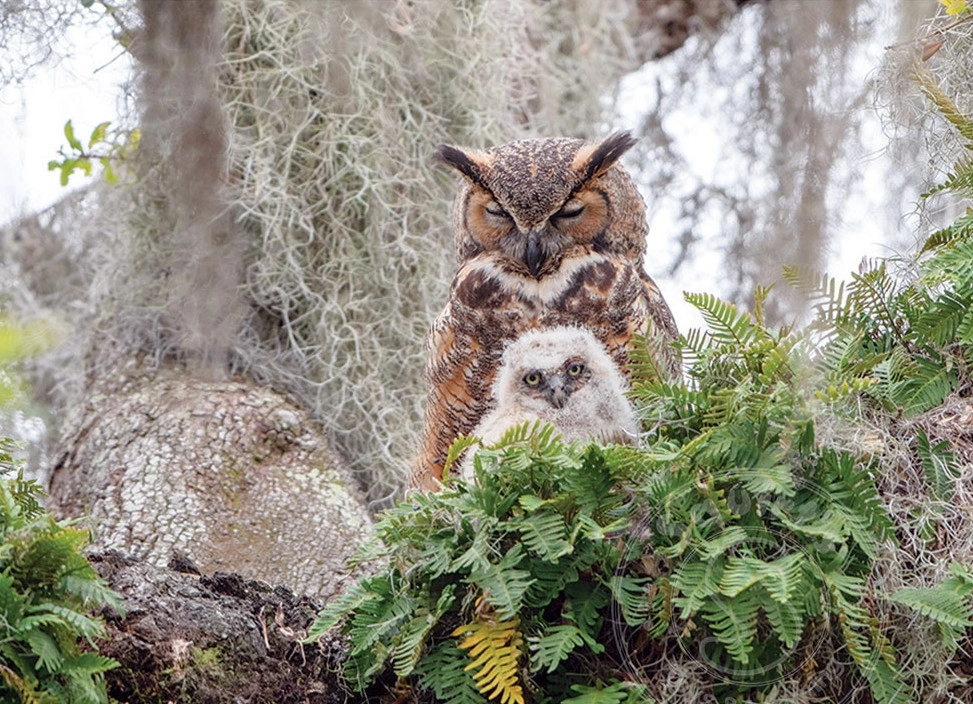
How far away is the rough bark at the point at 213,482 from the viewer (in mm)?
3094

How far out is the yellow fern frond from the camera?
5.79ft

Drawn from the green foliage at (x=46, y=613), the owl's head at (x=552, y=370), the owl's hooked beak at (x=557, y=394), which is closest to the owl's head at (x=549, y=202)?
the owl's head at (x=552, y=370)

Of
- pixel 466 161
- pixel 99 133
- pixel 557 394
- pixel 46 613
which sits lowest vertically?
pixel 557 394

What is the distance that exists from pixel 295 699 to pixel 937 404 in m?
1.17

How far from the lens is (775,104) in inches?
165

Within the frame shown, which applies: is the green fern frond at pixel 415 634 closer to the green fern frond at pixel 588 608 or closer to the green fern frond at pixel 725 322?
the green fern frond at pixel 588 608

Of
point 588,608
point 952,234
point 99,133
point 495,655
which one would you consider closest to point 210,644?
point 495,655

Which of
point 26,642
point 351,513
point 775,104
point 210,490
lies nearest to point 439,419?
point 351,513

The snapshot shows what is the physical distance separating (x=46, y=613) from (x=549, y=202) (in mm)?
1594

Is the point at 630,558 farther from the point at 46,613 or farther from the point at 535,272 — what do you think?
the point at 535,272

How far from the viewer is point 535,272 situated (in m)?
2.88

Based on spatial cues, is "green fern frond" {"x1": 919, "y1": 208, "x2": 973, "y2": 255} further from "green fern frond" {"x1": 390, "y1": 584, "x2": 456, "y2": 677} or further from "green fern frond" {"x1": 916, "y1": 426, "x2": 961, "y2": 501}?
"green fern frond" {"x1": 390, "y1": 584, "x2": 456, "y2": 677}

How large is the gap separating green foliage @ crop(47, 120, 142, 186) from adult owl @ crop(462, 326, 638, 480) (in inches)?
59.7

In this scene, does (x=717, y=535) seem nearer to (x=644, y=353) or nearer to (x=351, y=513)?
(x=644, y=353)
